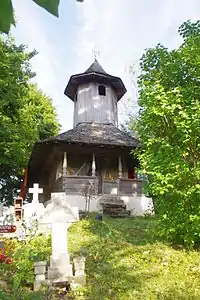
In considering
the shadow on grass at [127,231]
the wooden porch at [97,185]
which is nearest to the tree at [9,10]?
the shadow on grass at [127,231]

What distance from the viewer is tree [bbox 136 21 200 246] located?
24.8ft

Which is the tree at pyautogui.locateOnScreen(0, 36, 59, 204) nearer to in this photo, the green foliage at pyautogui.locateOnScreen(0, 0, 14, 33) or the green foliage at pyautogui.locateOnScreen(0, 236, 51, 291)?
the green foliage at pyautogui.locateOnScreen(0, 236, 51, 291)

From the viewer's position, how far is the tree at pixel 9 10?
84 cm

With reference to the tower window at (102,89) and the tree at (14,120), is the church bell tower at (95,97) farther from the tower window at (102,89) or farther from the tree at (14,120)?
the tree at (14,120)

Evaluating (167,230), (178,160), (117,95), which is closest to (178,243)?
(167,230)

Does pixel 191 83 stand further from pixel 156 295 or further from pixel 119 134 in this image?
pixel 119 134

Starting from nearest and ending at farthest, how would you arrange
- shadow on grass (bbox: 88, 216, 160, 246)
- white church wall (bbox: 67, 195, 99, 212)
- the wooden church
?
shadow on grass (bbox: 88, 216, 160, 246) → white church wall (bbox: 67, 195, 99, 212) → the wooden church

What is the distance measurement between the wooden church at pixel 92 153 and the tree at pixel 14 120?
3.22ft

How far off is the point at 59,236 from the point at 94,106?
1423 cm

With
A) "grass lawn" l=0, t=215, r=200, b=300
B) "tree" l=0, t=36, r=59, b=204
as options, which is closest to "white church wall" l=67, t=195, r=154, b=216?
"tree" l=0, t=36, r=59, b=204

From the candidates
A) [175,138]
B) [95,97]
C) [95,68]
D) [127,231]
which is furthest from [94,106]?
[175,138]

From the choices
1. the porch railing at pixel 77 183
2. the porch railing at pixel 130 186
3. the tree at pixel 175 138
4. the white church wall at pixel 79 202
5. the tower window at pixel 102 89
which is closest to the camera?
A: the tree at pixel 175 138

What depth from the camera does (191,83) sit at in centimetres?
881

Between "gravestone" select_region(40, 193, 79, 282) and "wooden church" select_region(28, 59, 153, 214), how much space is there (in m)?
7.83
